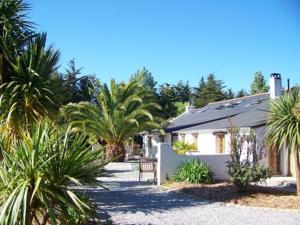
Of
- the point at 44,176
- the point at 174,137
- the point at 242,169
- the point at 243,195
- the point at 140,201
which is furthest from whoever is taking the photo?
the point at 174,137

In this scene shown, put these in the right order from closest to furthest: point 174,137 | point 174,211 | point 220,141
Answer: point 174,211 → point 220,141 → point 174,137

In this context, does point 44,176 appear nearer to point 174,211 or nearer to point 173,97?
point 174,211

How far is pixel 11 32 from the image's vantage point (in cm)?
1284

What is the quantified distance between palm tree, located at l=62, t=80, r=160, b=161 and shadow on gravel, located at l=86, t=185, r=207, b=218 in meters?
14.5

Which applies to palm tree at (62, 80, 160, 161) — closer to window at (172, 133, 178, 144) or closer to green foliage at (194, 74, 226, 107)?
window at (172, 133, 178, 144)

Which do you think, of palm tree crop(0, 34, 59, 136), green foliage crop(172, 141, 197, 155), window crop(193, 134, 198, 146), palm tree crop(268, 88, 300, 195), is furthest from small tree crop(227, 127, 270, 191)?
window crop(193, 134, 198, 146)

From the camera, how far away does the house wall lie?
17781 millimetres

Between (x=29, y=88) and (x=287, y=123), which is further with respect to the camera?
(x=287, y=123)

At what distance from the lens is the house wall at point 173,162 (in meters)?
17.8

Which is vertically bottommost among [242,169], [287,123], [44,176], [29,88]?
[242,169]

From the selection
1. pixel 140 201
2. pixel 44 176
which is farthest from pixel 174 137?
pixel 44 176

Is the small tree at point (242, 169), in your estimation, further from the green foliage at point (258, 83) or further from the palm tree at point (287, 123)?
the green foliage at point (258, 83)

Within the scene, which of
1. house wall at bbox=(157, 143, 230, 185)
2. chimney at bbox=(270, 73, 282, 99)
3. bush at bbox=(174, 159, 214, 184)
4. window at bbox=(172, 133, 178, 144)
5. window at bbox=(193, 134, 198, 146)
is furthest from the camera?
window at bbox=(172, 133, 178, 144)

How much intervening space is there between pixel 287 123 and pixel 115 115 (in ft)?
56.9
